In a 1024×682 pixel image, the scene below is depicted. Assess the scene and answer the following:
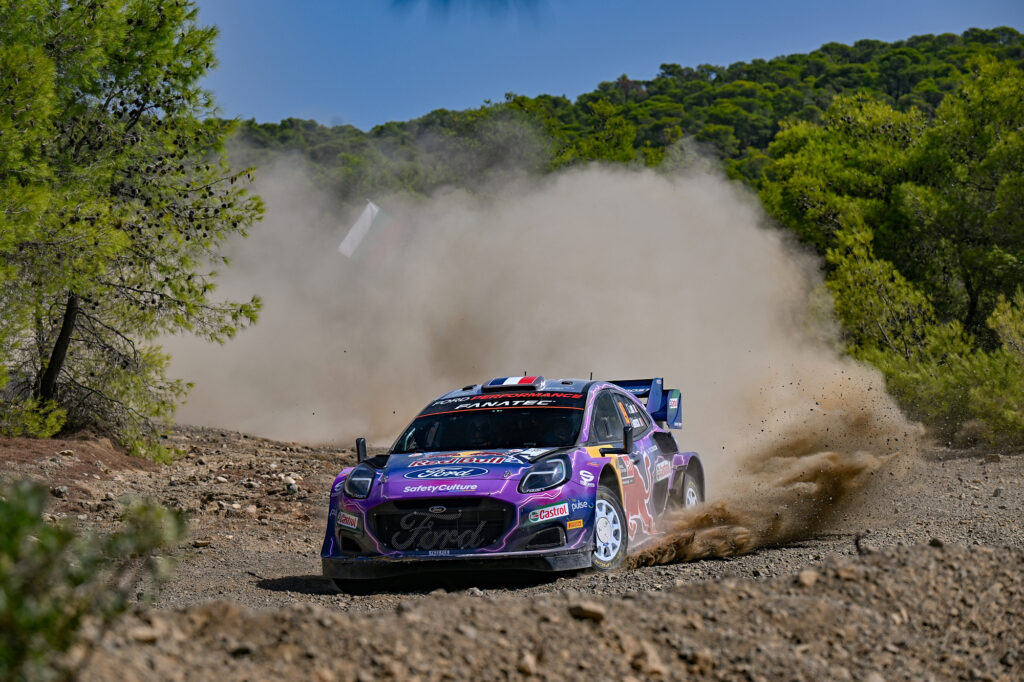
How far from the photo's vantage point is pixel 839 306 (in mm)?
24438

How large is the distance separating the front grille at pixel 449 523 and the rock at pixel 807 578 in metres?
2.39

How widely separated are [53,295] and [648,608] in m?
13.2

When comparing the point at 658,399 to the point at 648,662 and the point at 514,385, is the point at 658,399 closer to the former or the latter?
the point at 514,385

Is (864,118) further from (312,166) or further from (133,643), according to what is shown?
(312,166)

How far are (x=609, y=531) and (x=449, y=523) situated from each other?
4.33 ft

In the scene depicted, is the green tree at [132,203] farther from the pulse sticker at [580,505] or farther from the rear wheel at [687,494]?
the pulse sticker at [580,505]

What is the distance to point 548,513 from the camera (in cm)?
769

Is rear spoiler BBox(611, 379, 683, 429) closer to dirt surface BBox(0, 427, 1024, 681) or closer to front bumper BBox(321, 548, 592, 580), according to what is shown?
dirt surface BBox(0, 427, 1024, 681)

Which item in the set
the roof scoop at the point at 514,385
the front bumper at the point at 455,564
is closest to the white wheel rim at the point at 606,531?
the front bumper at the point at 455,564

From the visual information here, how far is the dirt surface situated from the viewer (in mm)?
4242

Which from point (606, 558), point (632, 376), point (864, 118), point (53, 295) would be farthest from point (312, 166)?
point (606, 558)

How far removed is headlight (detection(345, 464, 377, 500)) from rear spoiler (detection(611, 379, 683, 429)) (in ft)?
11.5

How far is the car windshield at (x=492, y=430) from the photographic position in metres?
8.80

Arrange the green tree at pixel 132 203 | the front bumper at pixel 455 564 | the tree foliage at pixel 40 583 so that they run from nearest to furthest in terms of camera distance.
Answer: the tree foliage at pixel 40 583 < the front bumper at pixel 455 564 < the green tree at pixel 132 203
